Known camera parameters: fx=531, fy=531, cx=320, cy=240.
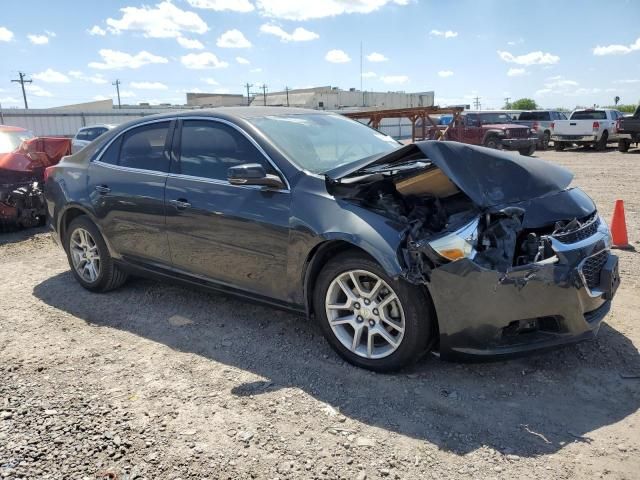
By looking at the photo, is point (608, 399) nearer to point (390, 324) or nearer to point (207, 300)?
point (390, 324)

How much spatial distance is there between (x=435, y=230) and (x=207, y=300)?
8.04ft

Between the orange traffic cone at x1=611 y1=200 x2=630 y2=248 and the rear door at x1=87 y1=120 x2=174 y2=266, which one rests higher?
the rear door at x1=87 y1=120 x2=174 y2=266

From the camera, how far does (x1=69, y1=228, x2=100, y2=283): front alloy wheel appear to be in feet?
17.0

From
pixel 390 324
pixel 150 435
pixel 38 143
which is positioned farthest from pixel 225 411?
pixel 38 143

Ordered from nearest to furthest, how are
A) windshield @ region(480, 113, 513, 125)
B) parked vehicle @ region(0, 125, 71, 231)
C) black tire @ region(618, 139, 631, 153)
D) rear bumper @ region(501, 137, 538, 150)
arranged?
1. parked vehicle @ region(0, 125, 71, 231)
2. rear bumper @ region(501, 137, 538, 150)
3. black tire @ region(618, 139, 631, 153)
4. windshield @ region(480, 113, 513, 125)

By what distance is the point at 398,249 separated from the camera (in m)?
3.16

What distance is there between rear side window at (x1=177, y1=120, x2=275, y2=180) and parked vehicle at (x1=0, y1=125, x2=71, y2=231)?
4941mm

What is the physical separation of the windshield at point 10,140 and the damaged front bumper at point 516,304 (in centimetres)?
821

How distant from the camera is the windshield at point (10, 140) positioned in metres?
8.73

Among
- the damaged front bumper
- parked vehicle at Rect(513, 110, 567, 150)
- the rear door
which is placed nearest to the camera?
the damaged front bumper

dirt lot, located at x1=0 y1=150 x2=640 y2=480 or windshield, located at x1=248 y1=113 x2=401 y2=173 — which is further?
windshield, located at x1=248 y1=113 x2=401 y2=173

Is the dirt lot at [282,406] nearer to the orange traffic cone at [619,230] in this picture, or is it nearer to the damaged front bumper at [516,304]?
the damaged front bumper at [516,304]

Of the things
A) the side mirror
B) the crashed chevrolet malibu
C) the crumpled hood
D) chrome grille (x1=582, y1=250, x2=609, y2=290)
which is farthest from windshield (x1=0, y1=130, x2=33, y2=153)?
chrome grille (x1=582, y1=250, x2=609, y2=290)

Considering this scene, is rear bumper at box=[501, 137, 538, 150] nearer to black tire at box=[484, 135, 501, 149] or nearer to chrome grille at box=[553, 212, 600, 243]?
black tire at box=[484, 135, 501, 149]
